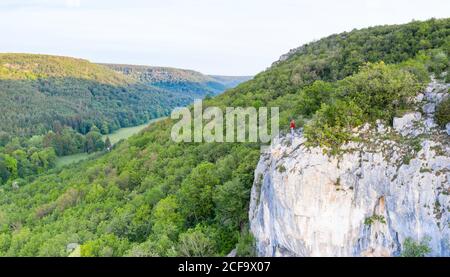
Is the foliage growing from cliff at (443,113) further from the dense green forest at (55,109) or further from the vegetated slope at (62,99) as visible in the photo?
the vegetated slope at (62,99)

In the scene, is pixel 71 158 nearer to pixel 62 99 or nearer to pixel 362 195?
pixel 62 99

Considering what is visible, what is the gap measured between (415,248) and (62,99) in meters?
165

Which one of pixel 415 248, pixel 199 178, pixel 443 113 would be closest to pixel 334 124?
pixel 443 113

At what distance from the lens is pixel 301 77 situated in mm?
53625

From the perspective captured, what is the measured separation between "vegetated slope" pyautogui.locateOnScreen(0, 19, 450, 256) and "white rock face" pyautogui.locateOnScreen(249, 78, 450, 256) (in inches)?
61.3

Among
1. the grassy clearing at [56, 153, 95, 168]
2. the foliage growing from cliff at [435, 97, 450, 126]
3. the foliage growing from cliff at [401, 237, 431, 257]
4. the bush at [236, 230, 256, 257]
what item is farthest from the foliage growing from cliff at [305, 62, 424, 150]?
the grassy clearing at [56, 153, 95, 168]

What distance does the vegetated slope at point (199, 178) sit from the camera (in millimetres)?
21656

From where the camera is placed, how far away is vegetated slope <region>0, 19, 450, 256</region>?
21.7 m

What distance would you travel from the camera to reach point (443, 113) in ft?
60.0
